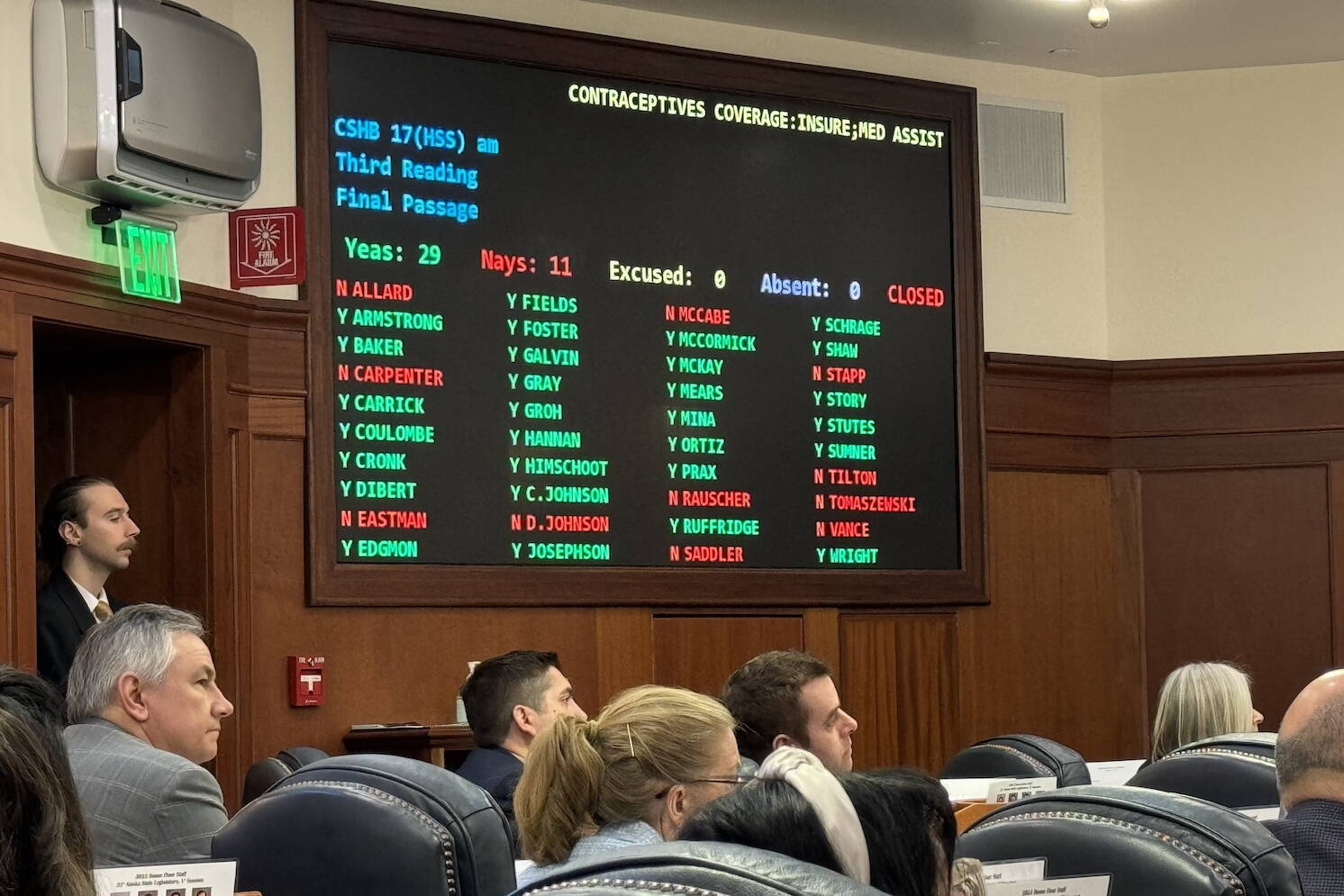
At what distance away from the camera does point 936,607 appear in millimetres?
6922

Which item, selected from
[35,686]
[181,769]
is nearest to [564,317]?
[181,769]

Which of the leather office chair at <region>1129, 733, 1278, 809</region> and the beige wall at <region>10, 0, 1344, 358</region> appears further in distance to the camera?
the beige wall at <region>10, 0, 1344, 358</region>

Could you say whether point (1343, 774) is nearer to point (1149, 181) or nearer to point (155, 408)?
point (155, 408)

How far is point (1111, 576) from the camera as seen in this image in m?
7.42

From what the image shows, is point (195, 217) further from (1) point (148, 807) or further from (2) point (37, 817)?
(2) point (37, 817)

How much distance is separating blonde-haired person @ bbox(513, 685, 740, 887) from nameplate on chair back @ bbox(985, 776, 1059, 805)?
100 centimetres

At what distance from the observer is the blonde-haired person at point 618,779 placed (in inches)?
100.0

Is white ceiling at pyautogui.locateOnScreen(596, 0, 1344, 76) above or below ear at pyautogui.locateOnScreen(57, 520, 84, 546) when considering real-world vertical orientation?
above

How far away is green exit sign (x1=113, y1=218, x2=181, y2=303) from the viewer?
527cm

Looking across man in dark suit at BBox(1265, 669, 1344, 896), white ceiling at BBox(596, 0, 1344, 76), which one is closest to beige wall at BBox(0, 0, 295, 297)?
white ceiling at BBox(596, 0, 1344, 76)

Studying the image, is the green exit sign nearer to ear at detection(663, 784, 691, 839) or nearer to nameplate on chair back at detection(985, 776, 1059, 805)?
nameplate on chair back at detection(985, 776, 1059, 805)

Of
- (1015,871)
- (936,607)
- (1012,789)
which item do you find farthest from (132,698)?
(936,607)

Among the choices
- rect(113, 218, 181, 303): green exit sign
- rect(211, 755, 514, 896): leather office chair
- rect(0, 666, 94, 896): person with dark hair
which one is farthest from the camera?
rect(113, 218, 181, 303): green exit sign

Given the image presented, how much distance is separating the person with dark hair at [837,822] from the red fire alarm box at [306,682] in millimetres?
4340
